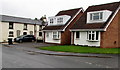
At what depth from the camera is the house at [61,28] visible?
28078 mm

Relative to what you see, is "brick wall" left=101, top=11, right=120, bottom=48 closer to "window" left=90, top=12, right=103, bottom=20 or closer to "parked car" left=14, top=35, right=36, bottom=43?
"window" left=90, top=12, right=103, bottom=20

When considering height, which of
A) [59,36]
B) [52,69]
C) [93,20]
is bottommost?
[52,69]

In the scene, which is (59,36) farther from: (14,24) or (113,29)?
(14,24)

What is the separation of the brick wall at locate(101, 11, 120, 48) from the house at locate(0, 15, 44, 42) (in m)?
25.3

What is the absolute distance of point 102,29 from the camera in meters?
21.2

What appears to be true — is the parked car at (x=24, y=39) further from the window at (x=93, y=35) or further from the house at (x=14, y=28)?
the window at (x=93, y=35)

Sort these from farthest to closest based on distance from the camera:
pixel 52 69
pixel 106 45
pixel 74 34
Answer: pixel 74 34 < pixel 106 45 < pixel 52 69

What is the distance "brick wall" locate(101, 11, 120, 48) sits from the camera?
71.2ft

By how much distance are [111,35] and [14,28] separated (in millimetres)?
25948

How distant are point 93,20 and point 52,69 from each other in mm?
17114

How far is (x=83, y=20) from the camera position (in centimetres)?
2694

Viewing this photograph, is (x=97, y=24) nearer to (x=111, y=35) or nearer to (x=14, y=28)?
(x=111, y=35)

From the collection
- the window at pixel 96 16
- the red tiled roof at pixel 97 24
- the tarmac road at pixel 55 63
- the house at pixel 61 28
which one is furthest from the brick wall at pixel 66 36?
the tarmac road at pixel 55 63

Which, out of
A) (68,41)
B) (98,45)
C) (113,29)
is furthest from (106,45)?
(68,41)
